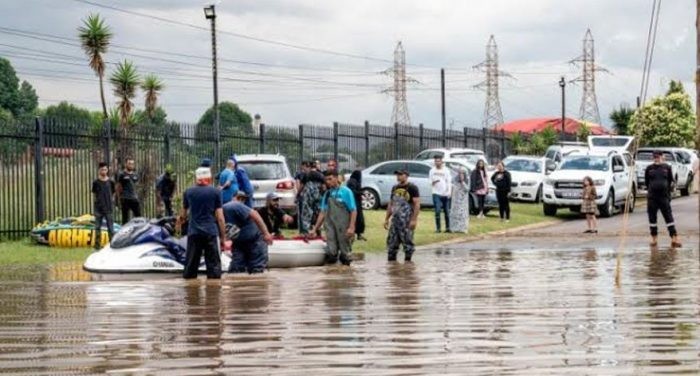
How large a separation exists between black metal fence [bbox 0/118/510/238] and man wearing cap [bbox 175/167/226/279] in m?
9.53

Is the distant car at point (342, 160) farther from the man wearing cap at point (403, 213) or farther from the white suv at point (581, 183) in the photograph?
the man wearing cap at point (403, 213)

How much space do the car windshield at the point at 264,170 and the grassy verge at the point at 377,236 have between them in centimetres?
237

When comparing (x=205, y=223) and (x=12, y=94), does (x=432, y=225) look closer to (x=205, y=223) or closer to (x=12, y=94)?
(x=205, y=223)

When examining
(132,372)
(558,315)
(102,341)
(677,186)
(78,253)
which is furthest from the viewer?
(677,186)

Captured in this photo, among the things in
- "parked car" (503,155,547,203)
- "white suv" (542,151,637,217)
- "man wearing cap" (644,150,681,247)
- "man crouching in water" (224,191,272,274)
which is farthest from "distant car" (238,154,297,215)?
"parked car" (503,155,547,203)

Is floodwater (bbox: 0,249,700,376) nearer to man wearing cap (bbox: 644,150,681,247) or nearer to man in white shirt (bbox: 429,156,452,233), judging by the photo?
man wearing cap (bbox: 644,150,681,247)

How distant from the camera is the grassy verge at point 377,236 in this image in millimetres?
23078

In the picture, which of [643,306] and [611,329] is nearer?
[611,329]

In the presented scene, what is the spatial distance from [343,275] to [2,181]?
353 inches

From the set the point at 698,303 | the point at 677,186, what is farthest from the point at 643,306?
the point at 677,186

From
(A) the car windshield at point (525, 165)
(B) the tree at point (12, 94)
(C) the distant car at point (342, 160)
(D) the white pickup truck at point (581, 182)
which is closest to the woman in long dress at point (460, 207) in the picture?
(D) the white pickup truck at point (581, 182)

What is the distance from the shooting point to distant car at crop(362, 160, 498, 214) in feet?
123

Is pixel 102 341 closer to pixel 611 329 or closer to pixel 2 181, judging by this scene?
pixel 611 329

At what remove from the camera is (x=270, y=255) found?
20.7 meters
